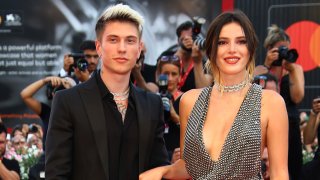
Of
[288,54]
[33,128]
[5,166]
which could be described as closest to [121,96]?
[288,54]

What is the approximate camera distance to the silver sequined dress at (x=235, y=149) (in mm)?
2580

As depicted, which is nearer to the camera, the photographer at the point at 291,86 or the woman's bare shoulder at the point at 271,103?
the woman's bare shoulder at the point at 271,103

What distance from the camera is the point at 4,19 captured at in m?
7.86

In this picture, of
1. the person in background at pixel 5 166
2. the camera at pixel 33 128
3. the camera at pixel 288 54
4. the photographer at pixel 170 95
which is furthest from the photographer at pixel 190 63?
the camera at pixel 33 128

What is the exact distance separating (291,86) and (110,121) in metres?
2.70

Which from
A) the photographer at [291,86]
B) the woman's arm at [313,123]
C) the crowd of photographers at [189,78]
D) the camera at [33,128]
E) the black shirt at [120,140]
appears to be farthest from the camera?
the camera at [33,128]

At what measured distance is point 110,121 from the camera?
106 inches

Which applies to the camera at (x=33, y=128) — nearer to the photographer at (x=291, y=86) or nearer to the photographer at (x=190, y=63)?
the photographer at (x=190, y=63)

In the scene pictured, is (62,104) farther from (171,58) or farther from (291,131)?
(291,131)

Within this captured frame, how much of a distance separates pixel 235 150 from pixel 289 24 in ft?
14.1

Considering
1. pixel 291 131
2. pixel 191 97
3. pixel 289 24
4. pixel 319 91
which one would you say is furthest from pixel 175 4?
pixel 191 97

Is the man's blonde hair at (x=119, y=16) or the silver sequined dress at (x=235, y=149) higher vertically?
the man's blonde hair at (x=119, y=16)

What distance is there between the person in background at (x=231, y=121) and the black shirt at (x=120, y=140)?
0.09m

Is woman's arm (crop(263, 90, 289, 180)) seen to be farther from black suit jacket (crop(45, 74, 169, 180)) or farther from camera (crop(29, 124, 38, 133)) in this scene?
camera (crop(29, 124, 38, 133))
